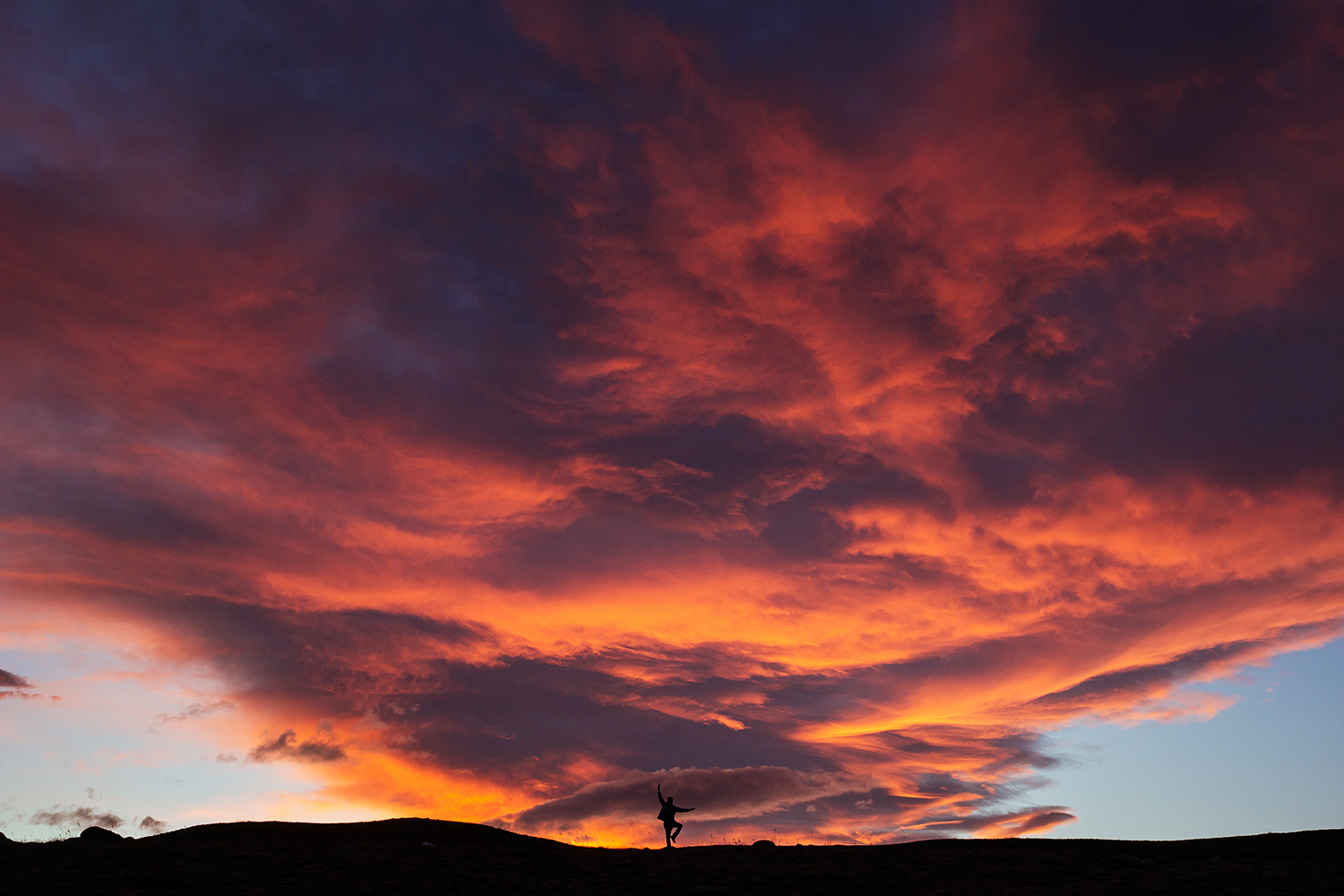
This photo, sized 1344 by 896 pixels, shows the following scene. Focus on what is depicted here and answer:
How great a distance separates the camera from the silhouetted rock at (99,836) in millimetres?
35625

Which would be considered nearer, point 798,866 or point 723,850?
point 798,866

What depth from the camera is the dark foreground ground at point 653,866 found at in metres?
29.7

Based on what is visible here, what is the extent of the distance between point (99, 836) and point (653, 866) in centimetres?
2434

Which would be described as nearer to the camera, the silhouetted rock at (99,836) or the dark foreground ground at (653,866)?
the dark foreground ground at (653,866)

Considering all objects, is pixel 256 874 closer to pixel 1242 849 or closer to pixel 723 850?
pixel 723 850

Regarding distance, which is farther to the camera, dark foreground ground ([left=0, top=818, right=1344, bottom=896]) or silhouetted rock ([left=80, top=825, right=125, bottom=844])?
silhouetted rock ([left=80, top=825, right=125, bottom=844])

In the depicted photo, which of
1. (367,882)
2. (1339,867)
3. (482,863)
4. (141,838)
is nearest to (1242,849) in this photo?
(1339,867)

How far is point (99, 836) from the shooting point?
36.6 m

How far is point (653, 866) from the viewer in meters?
33.7

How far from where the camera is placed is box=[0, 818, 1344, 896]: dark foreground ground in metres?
29.7

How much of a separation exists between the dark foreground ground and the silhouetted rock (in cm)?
18

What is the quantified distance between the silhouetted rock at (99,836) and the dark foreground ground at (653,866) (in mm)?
181

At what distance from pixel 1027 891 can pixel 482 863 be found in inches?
807

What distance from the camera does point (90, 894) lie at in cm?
2719
